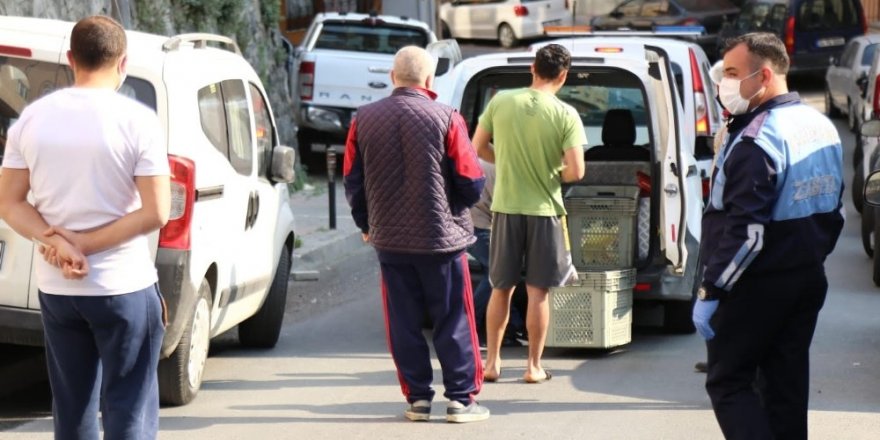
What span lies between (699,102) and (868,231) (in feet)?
9.71

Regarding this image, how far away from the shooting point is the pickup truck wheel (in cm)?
3534

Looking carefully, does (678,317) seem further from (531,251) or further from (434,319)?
(434,319)

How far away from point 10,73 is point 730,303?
3.67 metres

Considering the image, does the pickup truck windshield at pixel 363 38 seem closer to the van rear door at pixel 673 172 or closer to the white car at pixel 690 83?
the white car at pixel 690 83

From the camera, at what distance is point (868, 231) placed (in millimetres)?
12539

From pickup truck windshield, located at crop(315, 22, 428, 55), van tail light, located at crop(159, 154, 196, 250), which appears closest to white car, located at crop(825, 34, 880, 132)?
pickup truck windshield, located at crop(315, 22, 428, 55)

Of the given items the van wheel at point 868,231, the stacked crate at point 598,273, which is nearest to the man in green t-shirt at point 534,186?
the stacked crate at point 598,273

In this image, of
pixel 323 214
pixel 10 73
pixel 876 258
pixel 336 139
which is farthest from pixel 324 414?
pixel 336 139

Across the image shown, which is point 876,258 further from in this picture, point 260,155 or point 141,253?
point 141,253

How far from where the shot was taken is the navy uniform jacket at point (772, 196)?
521 centimetres

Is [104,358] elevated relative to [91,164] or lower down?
lower down

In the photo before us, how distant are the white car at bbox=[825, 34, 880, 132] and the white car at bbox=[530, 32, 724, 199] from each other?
9.72 m

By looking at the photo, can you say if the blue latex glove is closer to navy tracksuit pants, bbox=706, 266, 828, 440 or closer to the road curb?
navy tracksuit pants, bbox=706, 266, 828, 440

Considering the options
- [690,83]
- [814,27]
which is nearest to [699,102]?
[690,83]
